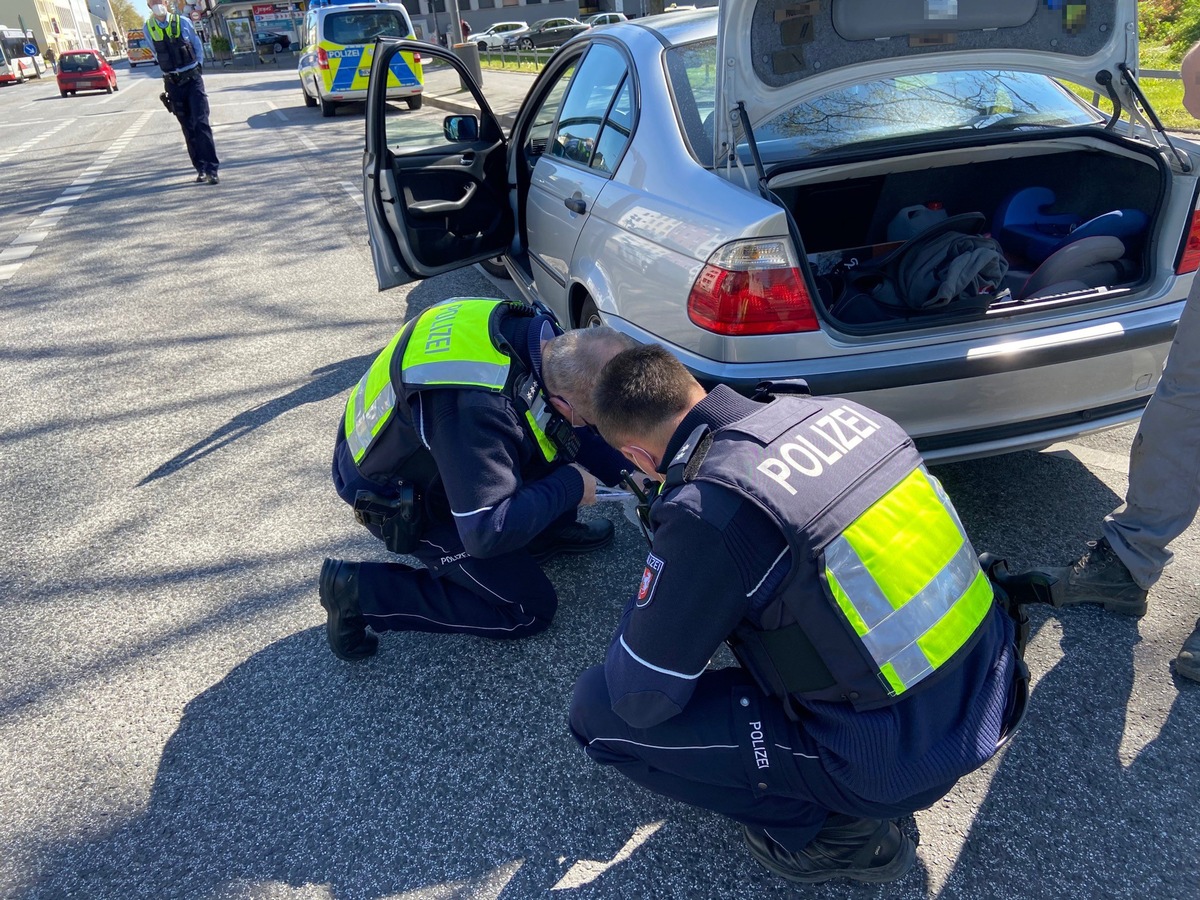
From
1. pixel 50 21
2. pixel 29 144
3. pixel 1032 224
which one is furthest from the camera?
pixel 50 21

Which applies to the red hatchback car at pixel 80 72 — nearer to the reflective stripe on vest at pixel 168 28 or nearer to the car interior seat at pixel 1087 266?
the reflective stripe on vest at pixel 168 28

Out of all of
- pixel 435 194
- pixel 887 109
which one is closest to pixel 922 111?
pixel 887 109

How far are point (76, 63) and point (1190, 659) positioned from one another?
3736cm

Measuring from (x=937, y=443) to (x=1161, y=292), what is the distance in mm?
863

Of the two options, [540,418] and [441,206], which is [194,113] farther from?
[540,418]

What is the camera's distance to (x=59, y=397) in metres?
4.63

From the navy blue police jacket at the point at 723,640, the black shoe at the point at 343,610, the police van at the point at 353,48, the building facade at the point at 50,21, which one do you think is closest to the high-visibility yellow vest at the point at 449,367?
the black shoe at the point at 343,610

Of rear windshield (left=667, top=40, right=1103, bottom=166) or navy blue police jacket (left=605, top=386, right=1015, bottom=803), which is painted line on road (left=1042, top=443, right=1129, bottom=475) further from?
navy blue police jacket (left=605, top=386, right=1015, bottom=803)

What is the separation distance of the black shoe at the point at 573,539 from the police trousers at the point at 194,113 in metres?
8.87


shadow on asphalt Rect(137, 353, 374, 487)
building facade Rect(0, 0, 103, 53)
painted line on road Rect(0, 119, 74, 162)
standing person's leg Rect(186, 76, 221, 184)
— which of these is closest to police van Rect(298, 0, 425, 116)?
painted line on road Rect(0, 119, 74, 162)

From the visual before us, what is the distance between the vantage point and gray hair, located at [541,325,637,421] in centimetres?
211

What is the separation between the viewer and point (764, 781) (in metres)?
1.73

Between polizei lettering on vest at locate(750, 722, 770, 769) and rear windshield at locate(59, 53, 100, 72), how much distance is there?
36905mm

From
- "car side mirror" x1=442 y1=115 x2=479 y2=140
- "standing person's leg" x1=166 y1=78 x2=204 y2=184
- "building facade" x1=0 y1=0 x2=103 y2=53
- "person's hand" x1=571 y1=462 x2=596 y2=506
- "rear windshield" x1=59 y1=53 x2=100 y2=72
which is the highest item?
"building facade" x1=0 y1=0 x2=103 y2=53
